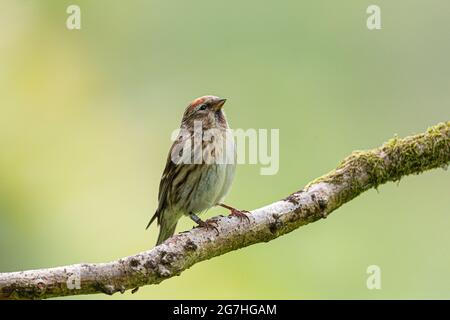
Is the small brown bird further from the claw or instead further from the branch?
the branch

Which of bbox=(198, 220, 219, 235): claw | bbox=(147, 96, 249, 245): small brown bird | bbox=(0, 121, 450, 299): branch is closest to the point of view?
bbox=(0, 121, 450, 299): branch

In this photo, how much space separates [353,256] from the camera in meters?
7.42

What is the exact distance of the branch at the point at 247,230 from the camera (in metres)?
4.04

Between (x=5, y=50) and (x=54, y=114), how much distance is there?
5.43 ft

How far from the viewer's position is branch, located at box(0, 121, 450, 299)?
13.2 feet

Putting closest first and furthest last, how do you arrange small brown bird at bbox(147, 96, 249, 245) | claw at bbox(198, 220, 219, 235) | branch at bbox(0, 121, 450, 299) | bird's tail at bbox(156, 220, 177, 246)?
branch at bbox(0, 121, 450, 299)
claw at bbox(198, 220, 219, 235)
small brown bird at bbox(147, 96, 249, 245)
bird's tail at bbox(156, 220, 177, 246)

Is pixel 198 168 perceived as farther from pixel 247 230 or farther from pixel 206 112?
pixel 247 230

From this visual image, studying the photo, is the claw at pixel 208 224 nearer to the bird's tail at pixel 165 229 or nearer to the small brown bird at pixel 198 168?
the small brown bird at pixel 198 168

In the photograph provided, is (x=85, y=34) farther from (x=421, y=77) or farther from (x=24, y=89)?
(x=421, y=77)

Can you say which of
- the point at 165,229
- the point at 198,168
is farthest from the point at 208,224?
the point at 165,229

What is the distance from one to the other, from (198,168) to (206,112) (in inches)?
24.4

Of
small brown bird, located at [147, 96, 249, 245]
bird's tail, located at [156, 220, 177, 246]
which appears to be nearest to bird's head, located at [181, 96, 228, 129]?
small brown bird, located at [147, 96, 249, 245]

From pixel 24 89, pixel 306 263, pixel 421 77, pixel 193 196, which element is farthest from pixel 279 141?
pixel 24 89

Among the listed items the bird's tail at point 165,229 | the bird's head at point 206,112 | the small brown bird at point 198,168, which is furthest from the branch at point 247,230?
the bird's head at point 206,112
